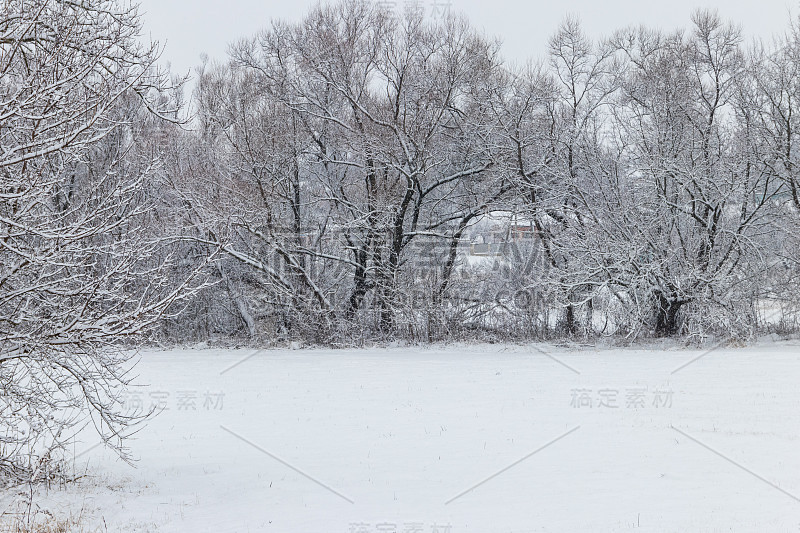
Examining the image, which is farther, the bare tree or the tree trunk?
the tree trunk

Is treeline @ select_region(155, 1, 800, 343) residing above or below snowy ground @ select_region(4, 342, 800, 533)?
above

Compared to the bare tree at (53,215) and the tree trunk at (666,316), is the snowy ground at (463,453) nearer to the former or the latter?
the bare tree at (53,215)

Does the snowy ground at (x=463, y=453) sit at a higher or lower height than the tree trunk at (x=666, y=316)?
lower

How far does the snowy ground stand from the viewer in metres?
7.34

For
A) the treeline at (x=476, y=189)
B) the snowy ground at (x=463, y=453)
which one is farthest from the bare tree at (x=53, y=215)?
the treeline at (x=476, y=189)

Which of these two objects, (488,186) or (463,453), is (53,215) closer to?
(463,453)

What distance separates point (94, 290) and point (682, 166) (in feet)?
63.1

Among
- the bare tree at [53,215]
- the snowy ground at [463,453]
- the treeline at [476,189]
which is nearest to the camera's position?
the bare tree at [53,215]

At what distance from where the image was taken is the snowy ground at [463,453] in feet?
24.1

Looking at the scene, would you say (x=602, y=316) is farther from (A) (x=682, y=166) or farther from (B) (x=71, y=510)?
(B) (x=71, y=510)

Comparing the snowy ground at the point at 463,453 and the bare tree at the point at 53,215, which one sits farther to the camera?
the snowy ground at the point at 463,453

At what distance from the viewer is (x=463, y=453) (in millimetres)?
9930

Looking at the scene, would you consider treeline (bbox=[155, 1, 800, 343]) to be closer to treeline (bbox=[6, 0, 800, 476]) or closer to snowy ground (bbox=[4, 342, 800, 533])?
treeline (bbox=[6, 0, 800, 476])

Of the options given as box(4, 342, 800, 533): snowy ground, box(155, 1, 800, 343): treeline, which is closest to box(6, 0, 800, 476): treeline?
box(155, 1, 800, 343): treeline
